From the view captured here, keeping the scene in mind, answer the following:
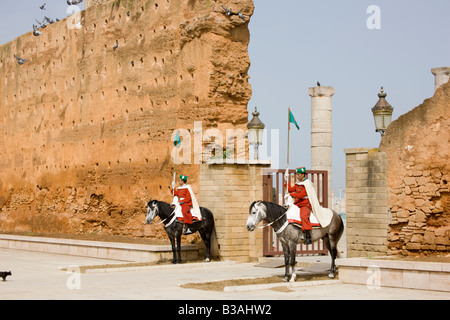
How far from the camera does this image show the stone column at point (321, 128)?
23969 millimetres

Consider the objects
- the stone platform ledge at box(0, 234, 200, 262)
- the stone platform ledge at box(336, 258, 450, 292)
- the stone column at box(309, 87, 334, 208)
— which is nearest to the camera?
the stone platform ledge at box(336, 258, 450, 292)

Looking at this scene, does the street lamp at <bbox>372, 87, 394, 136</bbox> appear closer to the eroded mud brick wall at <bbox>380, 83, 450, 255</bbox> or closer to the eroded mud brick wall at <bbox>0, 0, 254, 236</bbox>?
the eroded mud brick wall at <bbox>380, 83, 450, 255</bbox>

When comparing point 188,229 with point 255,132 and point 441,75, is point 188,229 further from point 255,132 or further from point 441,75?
point 441,75

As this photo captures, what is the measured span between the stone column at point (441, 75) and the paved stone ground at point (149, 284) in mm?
6251

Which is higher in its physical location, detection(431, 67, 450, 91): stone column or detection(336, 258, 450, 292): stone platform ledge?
detection(431, 67, 450, 91): stone column

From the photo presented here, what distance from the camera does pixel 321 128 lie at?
2416 centimetres

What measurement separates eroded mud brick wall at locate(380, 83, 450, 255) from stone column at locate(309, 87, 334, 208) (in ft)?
37.1

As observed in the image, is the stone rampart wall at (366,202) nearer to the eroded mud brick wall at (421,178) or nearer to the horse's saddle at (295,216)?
the eroded mud brick wall at (421,178)

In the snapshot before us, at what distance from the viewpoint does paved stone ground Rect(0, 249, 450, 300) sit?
394 inches

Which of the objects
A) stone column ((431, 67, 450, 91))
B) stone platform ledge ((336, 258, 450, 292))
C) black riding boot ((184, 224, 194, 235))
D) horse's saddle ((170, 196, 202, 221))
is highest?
stone column ((431, 67, 450, 91))

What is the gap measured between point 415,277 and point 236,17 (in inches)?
336

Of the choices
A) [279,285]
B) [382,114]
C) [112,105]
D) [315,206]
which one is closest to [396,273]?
[279,285]

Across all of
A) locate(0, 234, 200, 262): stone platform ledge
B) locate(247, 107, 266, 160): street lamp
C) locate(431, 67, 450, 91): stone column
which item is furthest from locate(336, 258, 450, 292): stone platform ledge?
locate(431, 67, 450, 91): stone column
